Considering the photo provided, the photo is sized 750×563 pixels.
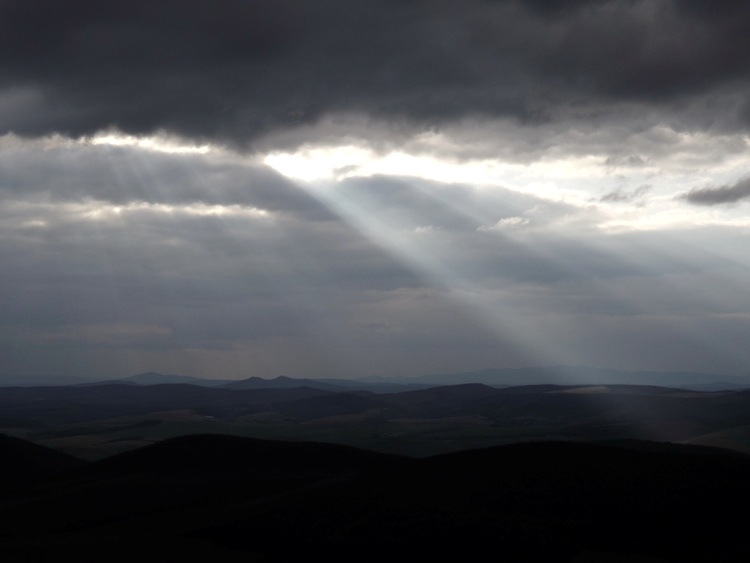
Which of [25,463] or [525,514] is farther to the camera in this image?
[25,463]

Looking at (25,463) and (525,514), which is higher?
(525,514)

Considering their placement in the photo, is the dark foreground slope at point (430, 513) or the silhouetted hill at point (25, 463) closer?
the dark foreground slope at point (430, 513)

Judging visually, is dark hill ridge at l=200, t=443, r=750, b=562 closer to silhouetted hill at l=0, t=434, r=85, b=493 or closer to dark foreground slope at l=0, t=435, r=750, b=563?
dark foreground slope at l=0, t=435, r=750, b=563

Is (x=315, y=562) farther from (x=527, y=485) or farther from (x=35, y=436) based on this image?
(x=35, y=436)

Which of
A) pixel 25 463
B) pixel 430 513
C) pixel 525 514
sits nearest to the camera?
pixel 525 514

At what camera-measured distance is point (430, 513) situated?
2110 inches

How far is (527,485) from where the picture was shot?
195 ft

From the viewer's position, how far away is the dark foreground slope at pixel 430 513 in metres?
46.7

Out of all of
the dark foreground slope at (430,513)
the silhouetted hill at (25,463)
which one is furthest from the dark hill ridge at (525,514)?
the silhouetted hill at (25,463)

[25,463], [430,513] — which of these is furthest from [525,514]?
[25,463]

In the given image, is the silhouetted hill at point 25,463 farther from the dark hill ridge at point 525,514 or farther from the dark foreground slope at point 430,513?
the dark hill ridge at point 525,514

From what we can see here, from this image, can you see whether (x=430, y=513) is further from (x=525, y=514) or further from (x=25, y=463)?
(x=25, y=463)

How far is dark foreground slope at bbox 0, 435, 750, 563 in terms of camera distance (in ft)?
153

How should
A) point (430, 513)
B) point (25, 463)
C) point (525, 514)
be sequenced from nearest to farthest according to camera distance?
point (525, 514) → point (430, 513) → point (25, 463)
